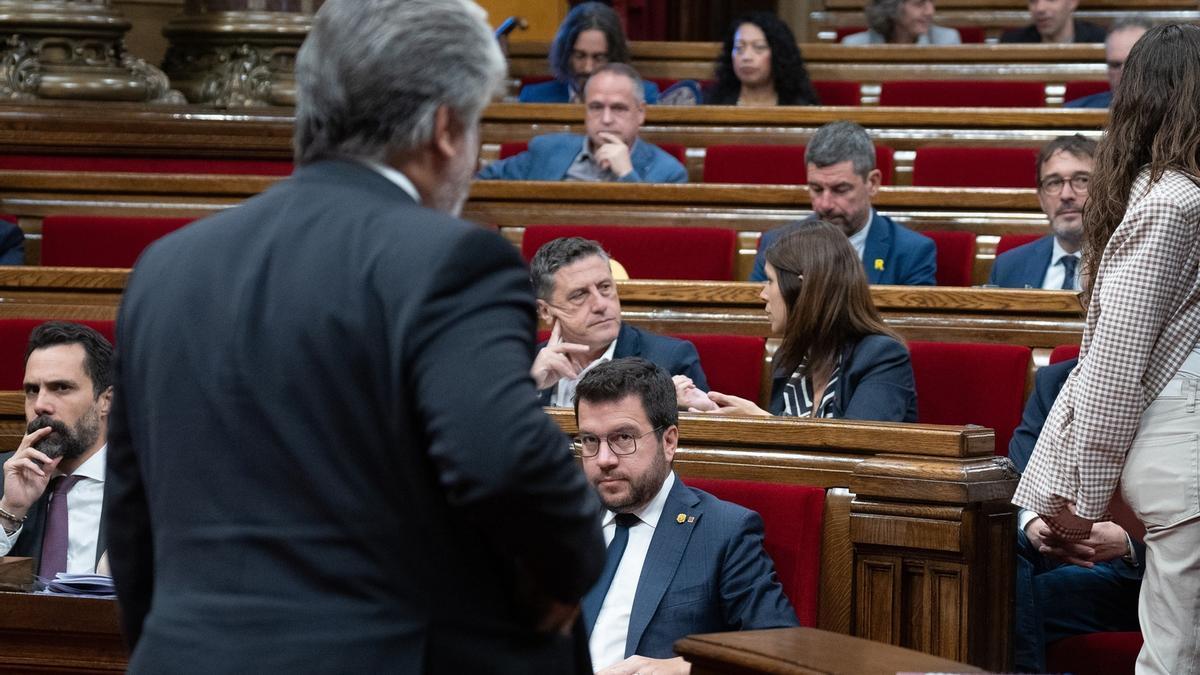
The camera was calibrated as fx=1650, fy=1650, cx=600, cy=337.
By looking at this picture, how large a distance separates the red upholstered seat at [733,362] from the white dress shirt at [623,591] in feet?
2.24

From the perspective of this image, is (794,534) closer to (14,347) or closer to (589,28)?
(14,347)

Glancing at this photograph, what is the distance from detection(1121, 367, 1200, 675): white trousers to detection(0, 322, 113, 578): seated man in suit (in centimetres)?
132

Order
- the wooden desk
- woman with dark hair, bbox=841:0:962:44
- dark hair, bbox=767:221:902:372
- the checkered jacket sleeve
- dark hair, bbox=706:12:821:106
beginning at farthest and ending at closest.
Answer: woman with dark hair, bbox=841:0:962:44 < dark hair, bbox=706:12:821:106 < dark hair, bbox=767:221:902:372 < the checkered jacket sleeve < the wooden desk

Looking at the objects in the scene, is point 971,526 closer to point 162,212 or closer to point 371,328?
point 371,328

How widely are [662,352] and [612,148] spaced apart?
1.40 meters

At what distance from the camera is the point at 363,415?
0.92 metres

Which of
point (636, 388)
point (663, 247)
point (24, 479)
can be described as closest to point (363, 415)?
point (636, 388)

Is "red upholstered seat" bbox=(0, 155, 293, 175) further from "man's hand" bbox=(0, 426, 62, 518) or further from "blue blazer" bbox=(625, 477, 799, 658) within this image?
"blue blazer" bbox=(625, 477, 799, 658)

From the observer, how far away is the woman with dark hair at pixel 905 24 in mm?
5578

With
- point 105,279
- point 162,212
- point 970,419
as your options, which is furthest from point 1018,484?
point 162,212

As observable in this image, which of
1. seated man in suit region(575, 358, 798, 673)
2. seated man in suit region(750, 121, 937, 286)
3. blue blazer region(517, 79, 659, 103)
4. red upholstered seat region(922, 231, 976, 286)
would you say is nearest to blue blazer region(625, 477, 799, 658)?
seated man in suit region(575, 358, 798, 673)

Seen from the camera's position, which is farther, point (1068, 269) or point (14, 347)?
point (1068, 269)

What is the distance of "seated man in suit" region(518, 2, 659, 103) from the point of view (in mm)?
4719

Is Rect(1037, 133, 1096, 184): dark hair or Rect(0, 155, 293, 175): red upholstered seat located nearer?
Rect(1037, 133, 1096, 184): dark hair
